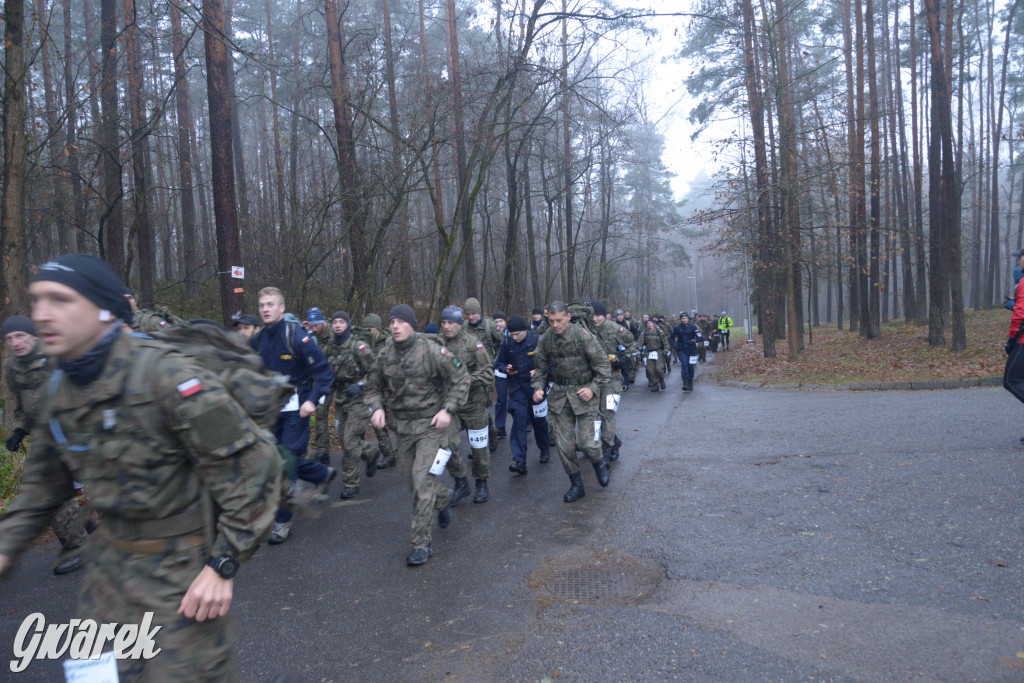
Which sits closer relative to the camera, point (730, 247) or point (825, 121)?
point (730, 247)

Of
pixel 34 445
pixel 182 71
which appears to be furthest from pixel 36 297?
pixel 182 71

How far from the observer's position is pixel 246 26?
25.6 meters

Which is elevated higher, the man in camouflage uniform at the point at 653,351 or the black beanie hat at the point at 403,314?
the black beanie hat at the point at 403,314

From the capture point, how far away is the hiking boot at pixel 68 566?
5629 mm

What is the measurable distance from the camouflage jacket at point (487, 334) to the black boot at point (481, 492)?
3.46 meters

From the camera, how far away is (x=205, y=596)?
88.2 inches

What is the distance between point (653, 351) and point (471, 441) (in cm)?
1053

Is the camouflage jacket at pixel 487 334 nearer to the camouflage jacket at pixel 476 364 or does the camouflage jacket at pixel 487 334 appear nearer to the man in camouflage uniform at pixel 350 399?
the camouflage jacket at pixel 476 364

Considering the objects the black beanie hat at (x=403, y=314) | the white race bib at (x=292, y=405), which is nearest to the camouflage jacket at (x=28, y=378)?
the white race bib at (x=292, y=405)

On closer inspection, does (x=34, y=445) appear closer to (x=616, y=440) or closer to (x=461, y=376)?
(x=461, y=376)

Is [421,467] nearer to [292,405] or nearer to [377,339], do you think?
[292,405]

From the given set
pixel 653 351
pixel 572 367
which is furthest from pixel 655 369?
pixel 572 367

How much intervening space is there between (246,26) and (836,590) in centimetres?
2759

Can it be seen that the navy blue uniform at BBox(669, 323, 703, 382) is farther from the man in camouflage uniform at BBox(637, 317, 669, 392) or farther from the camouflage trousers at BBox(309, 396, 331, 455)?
the camouflage trousers at BBox(309, 396, 331, 455)
